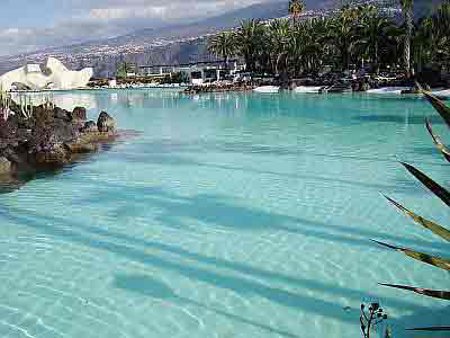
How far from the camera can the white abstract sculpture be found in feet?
261

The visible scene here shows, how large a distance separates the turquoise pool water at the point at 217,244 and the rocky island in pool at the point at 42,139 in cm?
143

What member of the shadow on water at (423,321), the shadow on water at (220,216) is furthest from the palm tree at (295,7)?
the shadow on water at (423,321)

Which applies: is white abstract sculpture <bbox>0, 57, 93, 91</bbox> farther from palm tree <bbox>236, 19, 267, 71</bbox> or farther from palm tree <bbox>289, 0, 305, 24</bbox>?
palm tree <bbox>289, 0, 305, 24</bbox>

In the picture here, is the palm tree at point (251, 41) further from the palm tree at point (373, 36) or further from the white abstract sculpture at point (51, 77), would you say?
the white abstract sculpture at point (51, 77)

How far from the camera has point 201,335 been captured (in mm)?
5695

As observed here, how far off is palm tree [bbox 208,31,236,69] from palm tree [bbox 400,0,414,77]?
1064 inches

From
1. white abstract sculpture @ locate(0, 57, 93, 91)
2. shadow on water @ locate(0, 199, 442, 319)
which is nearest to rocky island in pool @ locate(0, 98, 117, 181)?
shadow on water @ locate(0, 199, 442, 319)

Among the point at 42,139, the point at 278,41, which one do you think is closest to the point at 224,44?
the point at 278,41

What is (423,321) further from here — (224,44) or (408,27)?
(224,44)

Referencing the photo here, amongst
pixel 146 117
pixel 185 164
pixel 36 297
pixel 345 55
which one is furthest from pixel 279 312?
pixel 345 55

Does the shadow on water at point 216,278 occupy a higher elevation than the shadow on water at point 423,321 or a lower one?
higher

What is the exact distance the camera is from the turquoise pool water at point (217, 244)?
19.9ft

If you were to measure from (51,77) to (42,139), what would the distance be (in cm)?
6757

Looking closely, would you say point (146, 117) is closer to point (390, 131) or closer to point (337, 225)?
point (390, 131)
